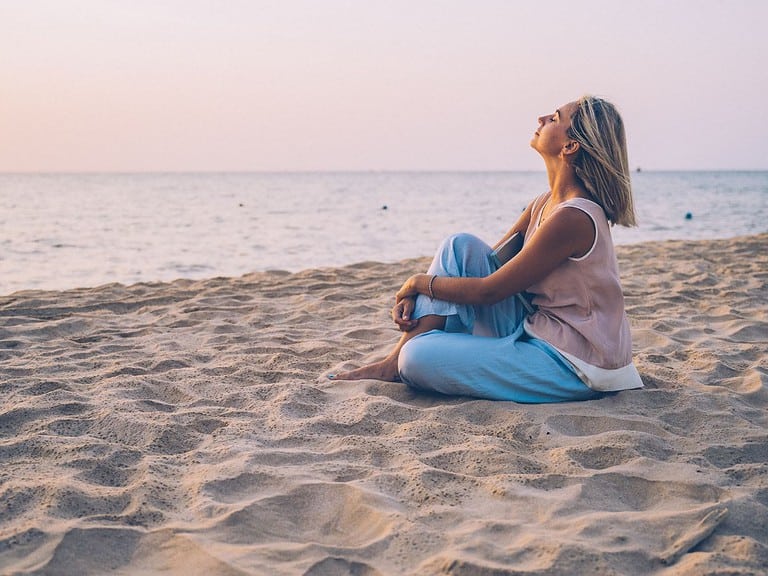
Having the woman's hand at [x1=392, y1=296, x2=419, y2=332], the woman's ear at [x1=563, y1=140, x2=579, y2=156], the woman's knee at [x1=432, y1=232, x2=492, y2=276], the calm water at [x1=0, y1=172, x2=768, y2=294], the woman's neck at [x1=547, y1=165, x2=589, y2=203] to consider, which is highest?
the woman's ear at [x1=563, y1=140, x2=579, y2=156]

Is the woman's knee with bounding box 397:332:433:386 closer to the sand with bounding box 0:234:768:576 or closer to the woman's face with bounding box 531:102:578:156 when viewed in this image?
the sand with bounding box 0:234:768:576

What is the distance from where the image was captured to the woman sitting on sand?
2.94 m

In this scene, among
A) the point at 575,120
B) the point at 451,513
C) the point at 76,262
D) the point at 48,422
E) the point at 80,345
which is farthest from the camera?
the point at 76,262

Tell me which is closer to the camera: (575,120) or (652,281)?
(575,120)

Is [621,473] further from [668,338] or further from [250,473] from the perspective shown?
[668,338]

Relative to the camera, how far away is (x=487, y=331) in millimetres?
3283

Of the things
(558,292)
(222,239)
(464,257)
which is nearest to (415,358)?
(464,257)

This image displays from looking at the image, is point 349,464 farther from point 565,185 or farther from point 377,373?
point 565,185

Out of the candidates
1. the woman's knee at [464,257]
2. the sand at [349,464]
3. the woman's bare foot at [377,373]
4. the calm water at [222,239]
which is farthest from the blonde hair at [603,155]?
the calm water at [222,239]

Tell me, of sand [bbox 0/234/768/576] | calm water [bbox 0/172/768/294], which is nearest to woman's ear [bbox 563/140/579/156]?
sand [bbox 0/234/768/576]

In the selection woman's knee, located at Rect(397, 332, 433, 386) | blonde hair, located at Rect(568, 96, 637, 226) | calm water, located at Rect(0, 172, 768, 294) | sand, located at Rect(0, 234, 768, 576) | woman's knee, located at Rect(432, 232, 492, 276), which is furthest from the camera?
calm water, located at Rect(0, 172, 768, 294)

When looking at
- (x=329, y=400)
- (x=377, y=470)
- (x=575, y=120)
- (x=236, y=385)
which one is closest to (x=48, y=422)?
(x=236, y=385)

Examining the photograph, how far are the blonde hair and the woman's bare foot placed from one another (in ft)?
3.99

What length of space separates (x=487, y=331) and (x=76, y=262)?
831 centimetres
